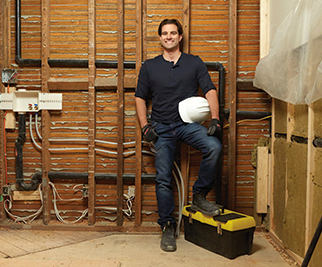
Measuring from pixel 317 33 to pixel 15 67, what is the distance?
7.71 feet

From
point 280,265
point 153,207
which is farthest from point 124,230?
point 280,265

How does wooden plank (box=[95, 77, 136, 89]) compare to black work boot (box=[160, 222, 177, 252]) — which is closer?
black work boot (box=[160, 222, 177, 252])

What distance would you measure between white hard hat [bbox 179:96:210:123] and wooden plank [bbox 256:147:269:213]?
61 cm

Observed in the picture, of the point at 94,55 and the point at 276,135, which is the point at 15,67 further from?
the point at 276,135

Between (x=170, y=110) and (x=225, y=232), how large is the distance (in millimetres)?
954

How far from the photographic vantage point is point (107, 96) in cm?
259

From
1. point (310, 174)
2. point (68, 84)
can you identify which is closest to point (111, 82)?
point (68, 84)

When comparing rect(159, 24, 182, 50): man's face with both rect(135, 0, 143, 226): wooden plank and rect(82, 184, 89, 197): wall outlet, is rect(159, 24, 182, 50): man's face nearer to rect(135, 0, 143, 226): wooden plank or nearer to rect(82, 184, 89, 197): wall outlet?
rect(135, 0, 143, 226): wooden plank

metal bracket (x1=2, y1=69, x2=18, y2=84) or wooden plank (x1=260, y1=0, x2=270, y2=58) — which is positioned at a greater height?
wooden plank (x1=260, y1=0, x2=270, y2=58)

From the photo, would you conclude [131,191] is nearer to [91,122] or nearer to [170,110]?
[91,122]

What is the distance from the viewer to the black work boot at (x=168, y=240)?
2066 millimetres

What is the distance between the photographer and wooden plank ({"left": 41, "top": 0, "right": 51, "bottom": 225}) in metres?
2.49

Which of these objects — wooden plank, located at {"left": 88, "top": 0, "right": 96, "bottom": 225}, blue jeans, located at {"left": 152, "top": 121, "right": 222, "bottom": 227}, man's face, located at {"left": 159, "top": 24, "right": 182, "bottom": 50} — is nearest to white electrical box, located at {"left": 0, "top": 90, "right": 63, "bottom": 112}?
wooden plank, located at {"left": 88, "top": 0, "right": 96, "bottom": 225}

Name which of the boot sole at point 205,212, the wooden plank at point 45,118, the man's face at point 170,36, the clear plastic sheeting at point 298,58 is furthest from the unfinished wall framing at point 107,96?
the clear plastic sheeting at point 298,58
